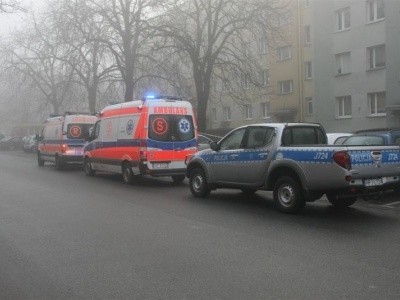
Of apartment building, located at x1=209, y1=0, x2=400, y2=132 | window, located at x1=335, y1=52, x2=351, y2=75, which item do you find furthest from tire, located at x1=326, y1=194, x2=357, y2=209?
window, located at x1=335, y1=52, x2=351, y2=75

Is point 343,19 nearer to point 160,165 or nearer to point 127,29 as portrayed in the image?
point 127,29

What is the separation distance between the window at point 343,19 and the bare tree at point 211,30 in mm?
8244

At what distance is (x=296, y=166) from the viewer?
8.66m

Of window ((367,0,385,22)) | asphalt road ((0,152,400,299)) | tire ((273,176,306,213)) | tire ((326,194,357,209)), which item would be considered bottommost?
asphalt road ((0,152,400,299))

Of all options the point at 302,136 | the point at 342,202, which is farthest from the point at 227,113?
the point at 342,202

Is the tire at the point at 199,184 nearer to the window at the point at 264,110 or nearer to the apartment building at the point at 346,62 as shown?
the apartment building at the point at 346,62

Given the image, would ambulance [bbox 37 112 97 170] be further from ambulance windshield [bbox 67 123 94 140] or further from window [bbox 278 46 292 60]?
window [bbox 278 46 292 60]

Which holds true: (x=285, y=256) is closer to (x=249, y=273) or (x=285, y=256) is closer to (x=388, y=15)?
(x=249, y=273)

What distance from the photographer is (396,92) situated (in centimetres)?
2711

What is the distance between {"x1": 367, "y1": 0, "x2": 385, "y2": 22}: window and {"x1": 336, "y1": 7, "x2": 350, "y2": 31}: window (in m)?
1.78

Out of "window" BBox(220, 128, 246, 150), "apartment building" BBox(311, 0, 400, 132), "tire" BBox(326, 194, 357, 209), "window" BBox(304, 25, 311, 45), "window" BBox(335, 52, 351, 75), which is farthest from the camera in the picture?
"window" BBox(304, 25, 311, 45)

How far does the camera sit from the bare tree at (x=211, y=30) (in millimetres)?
24250

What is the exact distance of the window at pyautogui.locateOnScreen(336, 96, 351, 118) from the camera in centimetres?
3110

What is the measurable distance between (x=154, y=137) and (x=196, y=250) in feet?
25.4
